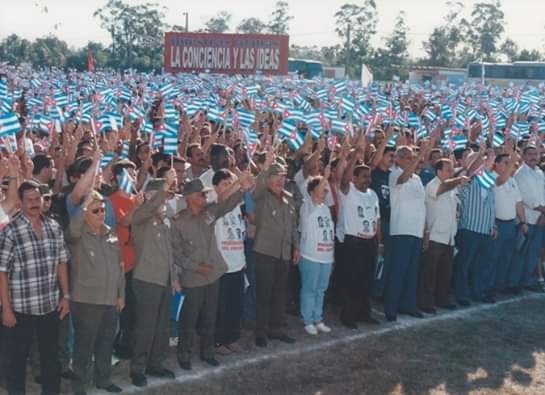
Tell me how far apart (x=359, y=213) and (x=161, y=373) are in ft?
8.13

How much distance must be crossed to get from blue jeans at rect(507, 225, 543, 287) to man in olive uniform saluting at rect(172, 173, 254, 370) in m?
4.28

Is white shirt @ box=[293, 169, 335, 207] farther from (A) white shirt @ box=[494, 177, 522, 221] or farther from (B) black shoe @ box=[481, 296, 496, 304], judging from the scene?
(B) black shoe @ box=[481, 296, 496, 304]

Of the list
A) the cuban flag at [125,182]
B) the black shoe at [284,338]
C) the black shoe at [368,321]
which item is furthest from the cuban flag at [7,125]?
the black shoe at [368,321]

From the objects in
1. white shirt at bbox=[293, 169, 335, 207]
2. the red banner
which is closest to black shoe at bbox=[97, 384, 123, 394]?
white shirt at bbox=[293, 169, 335, 207]

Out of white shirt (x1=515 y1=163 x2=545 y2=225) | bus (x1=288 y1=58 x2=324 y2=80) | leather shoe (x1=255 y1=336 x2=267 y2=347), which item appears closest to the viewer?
leather shoe (x1=255 y1=336 x2=267 y2=347)

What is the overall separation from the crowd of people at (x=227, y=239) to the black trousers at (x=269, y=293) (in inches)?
0.5

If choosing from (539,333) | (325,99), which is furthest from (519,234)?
(325,99)

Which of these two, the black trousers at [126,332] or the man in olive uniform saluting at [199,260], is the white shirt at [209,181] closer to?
the man in olive uniform saluting at [199,260]

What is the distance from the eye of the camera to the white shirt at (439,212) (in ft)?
26.6

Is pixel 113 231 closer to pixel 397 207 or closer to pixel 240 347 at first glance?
pixel 240 347

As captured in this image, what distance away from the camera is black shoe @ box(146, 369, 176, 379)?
20.2 ft

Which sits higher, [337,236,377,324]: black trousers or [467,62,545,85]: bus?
[467,62,545,85]: bus

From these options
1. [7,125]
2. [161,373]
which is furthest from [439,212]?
[7,125]

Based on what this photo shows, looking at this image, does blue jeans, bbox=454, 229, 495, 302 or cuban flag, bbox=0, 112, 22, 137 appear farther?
blue jeans, bbox=454, 229, 495, 302
